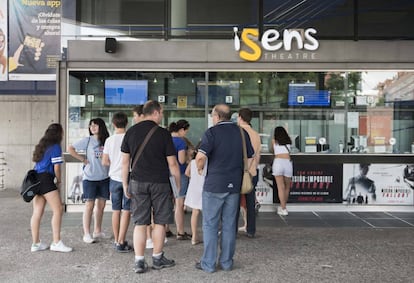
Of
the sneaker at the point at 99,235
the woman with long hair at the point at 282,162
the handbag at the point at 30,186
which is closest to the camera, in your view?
the handbag at the point at 30,186

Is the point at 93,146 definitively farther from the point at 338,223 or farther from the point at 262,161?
the point at 338,223

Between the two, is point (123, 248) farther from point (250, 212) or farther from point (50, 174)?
point (250, 212)

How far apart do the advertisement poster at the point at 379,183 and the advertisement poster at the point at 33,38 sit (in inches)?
266

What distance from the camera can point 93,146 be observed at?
622 cm

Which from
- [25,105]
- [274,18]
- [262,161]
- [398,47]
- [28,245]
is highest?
[274,18]

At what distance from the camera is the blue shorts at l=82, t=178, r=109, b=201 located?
6201mm

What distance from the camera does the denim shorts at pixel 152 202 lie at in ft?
15.9

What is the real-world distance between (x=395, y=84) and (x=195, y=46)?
3.70 metres

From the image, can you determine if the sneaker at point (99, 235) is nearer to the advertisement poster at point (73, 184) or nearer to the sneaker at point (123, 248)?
the sneaker at point (123, 248)

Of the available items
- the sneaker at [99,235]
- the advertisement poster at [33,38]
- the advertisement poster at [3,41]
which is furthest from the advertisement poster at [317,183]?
the advertisement poster at [3,41]

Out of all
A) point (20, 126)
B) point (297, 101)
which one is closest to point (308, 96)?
point (297, 101)

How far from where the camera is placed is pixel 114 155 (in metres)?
5.77

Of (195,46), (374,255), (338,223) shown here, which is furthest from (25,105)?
(374,255)

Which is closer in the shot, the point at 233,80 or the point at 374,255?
the point at 374,255
